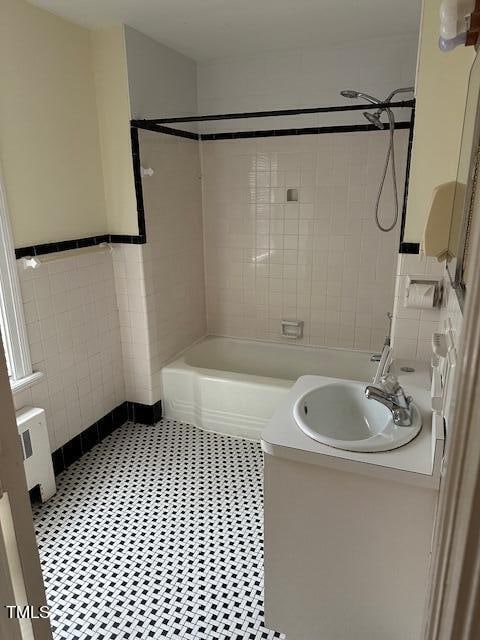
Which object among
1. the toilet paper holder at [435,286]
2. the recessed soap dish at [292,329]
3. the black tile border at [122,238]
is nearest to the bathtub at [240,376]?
the recessed soap dish at [292,329]

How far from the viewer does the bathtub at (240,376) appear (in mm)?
3043

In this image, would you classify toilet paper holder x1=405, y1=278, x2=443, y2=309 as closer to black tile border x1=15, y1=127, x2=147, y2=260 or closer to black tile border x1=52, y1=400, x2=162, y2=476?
black tile border x1=15, y1=127, x2=147, y2=260

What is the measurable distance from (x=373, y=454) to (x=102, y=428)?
216cm

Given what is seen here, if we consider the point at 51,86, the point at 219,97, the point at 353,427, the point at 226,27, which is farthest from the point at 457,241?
the point at 219,97

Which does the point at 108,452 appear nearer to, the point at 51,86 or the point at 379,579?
the point at 379,579

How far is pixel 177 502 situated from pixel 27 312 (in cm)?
133

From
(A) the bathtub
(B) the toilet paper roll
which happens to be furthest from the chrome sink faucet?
(A) the bathtub

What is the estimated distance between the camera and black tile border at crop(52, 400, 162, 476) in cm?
276

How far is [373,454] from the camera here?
1.48 meters

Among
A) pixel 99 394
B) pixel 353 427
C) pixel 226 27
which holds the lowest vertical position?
pixel 99 394

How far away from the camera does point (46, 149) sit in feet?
8.12

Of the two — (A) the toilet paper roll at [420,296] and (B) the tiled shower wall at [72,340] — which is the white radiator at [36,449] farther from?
(A) the toilet paper roll at [420,296]

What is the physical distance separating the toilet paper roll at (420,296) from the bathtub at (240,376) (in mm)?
1022

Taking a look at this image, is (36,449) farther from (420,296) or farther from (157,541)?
(420,296)
